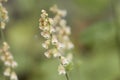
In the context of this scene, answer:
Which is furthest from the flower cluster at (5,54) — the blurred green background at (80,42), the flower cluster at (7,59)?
the blurred green background at (80,42)

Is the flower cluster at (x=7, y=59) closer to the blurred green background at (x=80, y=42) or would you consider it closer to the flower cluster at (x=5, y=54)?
the flower cluster at (x=5, y=54)

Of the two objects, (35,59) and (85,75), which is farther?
A: (35,59)

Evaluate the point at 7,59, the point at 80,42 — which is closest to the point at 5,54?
the point at 7,59

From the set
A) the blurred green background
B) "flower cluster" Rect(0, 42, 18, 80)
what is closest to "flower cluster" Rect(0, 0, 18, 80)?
"flower cluster" Rect(0, 42, 18, 80)

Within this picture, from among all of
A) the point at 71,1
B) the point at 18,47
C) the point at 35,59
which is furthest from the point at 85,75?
the point at 71,1

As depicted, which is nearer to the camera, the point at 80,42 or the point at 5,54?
the point at 5,54

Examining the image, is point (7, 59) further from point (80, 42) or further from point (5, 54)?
point (80, 42)

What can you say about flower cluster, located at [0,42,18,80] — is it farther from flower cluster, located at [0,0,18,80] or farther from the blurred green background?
the blurred green background

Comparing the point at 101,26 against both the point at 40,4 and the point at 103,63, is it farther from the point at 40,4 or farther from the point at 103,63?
the point at 40,4
